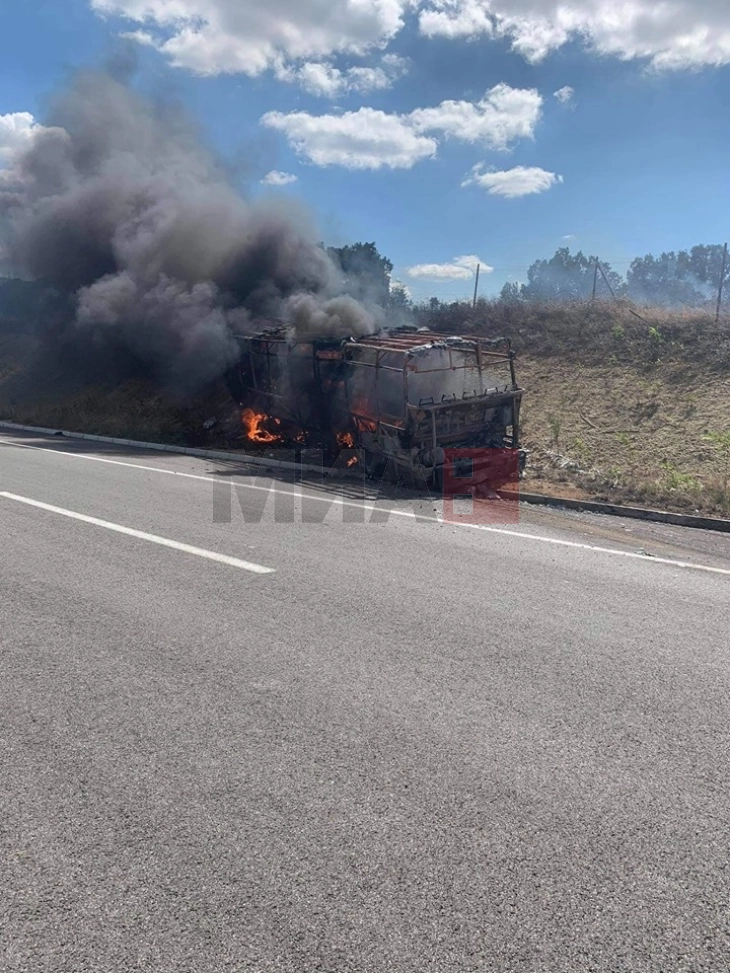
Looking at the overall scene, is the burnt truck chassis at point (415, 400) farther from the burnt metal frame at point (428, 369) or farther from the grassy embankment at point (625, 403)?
the grassy embankment at point (625, 403)

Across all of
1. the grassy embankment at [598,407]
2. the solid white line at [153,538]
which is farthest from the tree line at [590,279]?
the solid white line at [153,538]

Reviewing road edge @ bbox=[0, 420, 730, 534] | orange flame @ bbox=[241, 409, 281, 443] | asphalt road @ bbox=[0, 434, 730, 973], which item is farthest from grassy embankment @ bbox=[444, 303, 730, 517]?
orange flame @ bbox=[241, 409, 281, 443]

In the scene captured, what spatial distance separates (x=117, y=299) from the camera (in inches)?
811

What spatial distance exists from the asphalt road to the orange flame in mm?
9305

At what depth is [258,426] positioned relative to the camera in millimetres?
16047

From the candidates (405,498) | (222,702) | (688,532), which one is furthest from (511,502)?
(222,702)

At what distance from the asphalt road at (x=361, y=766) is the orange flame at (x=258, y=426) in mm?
→ 9305

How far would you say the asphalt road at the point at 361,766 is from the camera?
7.55 ft

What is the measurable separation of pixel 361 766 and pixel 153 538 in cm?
457

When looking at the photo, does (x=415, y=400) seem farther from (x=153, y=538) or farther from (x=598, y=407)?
(x=598, y=407)

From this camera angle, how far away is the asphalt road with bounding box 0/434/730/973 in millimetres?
2301

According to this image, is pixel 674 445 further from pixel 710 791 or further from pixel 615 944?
pixel 615 944

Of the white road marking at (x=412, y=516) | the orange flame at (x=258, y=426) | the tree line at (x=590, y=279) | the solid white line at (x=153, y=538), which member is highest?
the tree line at (x=590, y=279)

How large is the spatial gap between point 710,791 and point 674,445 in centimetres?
1067
